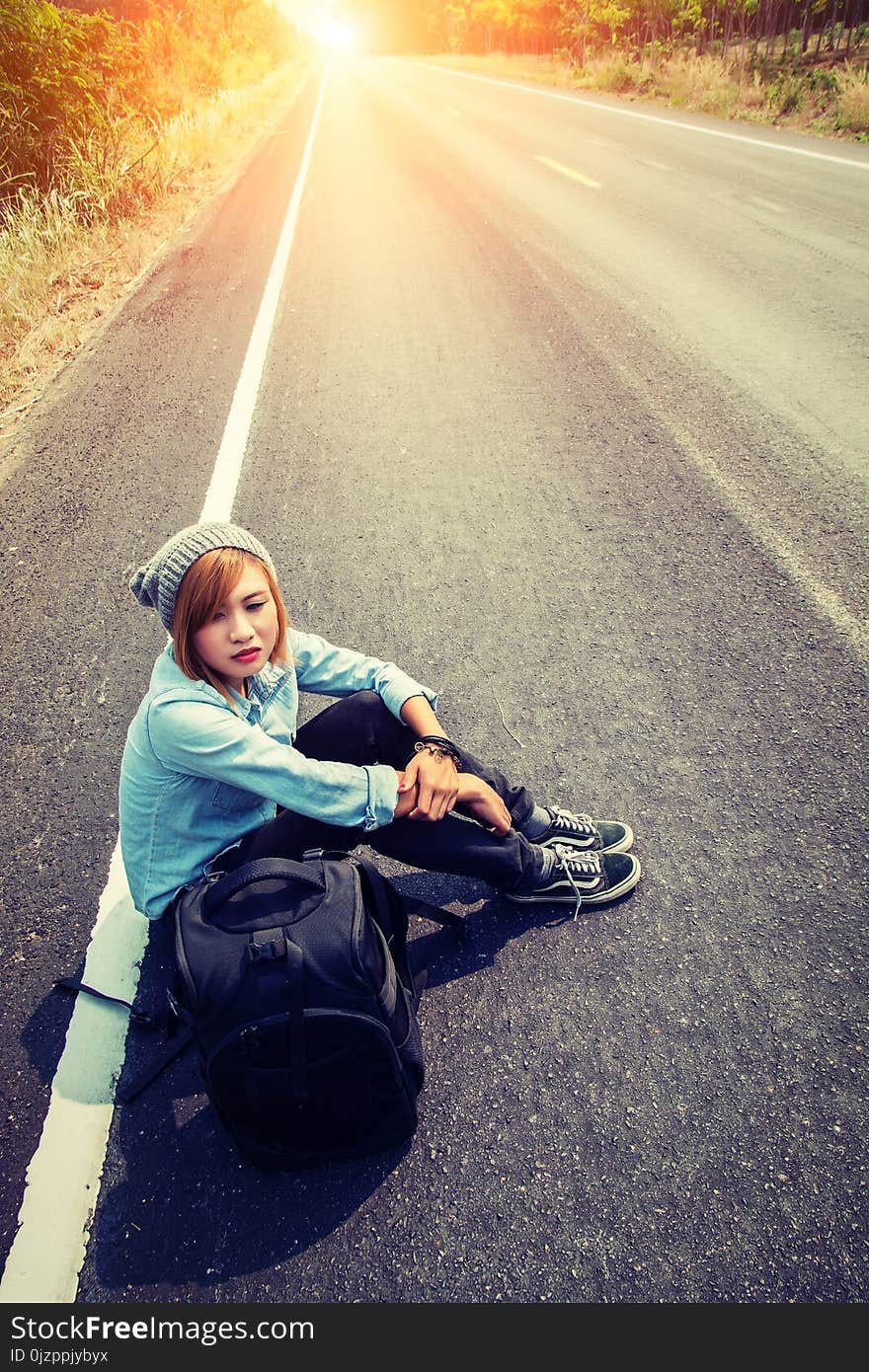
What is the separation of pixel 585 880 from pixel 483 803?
1.39 feet

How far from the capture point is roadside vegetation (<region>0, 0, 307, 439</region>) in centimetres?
705

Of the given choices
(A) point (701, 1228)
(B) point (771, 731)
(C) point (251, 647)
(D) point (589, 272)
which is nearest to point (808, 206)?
(D) point (589, 272)

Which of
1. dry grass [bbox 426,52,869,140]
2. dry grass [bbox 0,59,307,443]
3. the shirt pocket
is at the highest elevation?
dry grass [bbox 426,52,869,140]

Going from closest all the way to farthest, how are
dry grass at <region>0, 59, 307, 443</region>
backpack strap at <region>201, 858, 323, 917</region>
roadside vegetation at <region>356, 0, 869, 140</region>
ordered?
backpack strap at <region>201, 858, 323, 917</region> < dry grass at <region>0, 59, 307, 443</region> < roadside vegetation at <region>356, 0, 869, 140</region>

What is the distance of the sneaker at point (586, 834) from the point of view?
2.51 m

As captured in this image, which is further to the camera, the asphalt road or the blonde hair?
the blonde hair

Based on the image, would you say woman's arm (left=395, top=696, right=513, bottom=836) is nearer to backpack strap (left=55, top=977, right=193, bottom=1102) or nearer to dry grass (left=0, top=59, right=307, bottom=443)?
backpack strap (left=55, top=977, right=193, bottom=1102)

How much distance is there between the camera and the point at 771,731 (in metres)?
2.87

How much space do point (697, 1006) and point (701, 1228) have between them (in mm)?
540

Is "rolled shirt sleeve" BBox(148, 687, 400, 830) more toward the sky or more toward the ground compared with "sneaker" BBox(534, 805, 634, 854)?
more toward the sky

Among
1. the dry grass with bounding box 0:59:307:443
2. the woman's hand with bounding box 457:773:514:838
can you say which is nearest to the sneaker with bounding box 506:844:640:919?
the woman's hand with bounding box 457:773:514:838

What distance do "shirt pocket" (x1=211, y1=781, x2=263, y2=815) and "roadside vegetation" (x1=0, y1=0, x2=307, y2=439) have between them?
4.74m

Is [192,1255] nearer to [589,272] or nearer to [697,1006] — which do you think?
[697,1006]

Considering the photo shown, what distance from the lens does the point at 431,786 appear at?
2238 millimetres
